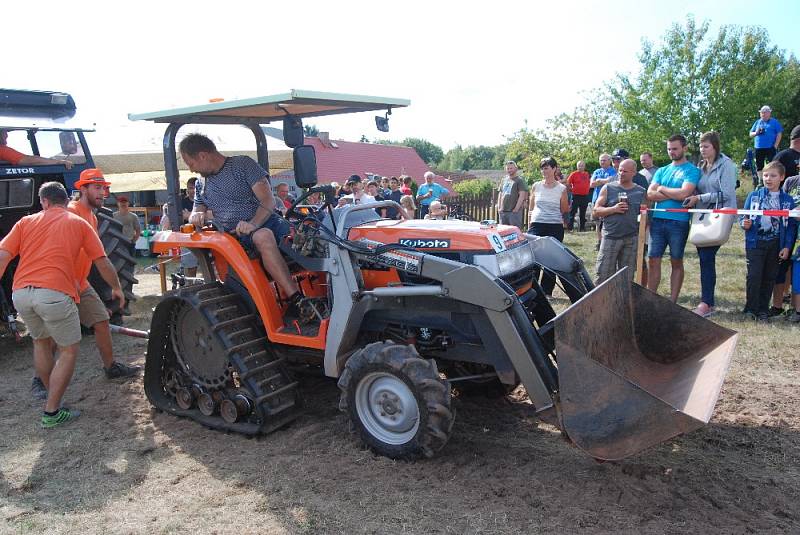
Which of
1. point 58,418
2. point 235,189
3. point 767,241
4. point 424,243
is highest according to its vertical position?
point 235,189

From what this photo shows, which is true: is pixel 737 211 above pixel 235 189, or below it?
below

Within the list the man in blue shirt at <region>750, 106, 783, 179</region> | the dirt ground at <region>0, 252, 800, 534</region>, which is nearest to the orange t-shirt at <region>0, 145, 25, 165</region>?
the dirt ground at <region>0, 252, 800, 534</region>

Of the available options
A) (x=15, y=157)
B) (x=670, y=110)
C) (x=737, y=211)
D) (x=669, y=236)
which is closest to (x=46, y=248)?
(x=15, y=157)

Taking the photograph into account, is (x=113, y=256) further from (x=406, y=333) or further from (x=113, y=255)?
(x=406, y=333)

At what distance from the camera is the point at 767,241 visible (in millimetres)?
6613

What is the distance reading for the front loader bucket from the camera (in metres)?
2.97

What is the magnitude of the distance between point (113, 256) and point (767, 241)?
7.19 m

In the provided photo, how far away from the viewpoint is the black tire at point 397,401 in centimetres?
350

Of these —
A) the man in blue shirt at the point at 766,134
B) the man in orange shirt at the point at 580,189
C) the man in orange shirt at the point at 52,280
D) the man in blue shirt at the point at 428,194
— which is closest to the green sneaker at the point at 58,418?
the man in orange shirt at the point at 52,280

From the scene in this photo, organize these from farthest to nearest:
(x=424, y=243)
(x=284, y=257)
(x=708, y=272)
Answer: (x=708, y=272) → (x=284, y=257) → (x=424, y=243)

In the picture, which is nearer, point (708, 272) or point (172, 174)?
point (172, 174)

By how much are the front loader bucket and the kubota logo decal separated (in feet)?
2.89

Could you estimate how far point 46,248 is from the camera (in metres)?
4.55

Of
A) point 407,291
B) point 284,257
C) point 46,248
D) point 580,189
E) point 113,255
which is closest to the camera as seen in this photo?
point 407,291
